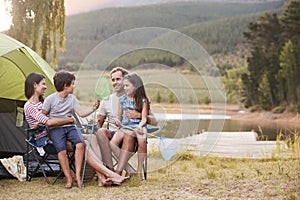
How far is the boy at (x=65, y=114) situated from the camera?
3482 mm

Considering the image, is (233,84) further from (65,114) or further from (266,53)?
(65,114)

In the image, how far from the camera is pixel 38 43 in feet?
20.8

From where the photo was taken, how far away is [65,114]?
11.8ft

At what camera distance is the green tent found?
14.4 ft

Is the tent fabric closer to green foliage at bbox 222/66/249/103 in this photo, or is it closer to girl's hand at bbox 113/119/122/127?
girl's hand at bbox 113/119/122/127

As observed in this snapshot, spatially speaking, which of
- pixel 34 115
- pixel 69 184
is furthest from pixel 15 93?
pixel 69 184

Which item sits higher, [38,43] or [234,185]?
[38,43]

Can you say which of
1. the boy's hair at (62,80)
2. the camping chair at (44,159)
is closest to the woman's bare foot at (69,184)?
the camping chair at (44,159)

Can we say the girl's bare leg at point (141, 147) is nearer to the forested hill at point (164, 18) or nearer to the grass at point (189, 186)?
the grass at point (189, 186)

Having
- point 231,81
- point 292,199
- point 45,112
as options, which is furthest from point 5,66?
point 231,81

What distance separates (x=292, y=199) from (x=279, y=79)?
612 inches

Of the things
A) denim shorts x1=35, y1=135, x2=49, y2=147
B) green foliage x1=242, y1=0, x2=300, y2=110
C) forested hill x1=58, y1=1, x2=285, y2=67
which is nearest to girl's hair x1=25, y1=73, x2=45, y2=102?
denim shorts x1=35, y1=135, x2=49, y2=147

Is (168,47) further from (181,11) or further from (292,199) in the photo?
(181,11)

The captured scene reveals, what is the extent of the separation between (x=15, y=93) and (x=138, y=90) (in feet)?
4.46
